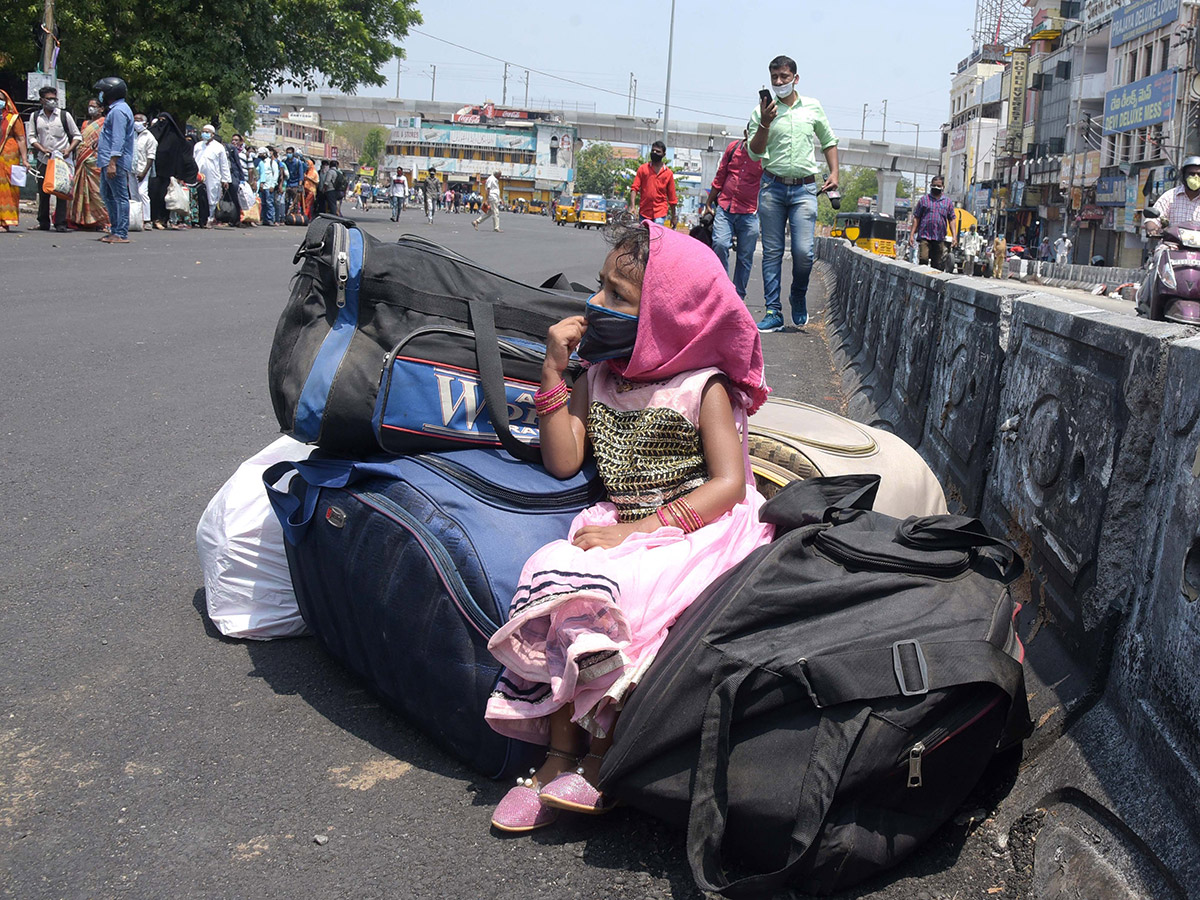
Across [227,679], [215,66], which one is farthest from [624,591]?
[215,66]

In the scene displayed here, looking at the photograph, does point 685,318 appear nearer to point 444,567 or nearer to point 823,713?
point 444,567

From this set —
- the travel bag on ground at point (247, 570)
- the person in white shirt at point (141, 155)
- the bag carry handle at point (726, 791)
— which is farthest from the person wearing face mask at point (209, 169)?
the bag carry handle at point (726, 791)

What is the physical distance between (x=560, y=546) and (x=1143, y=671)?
47.0 inches

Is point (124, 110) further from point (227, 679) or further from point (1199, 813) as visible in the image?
point (1199, 813)

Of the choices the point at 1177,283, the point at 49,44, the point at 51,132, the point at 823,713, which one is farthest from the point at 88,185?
the point at 823,713

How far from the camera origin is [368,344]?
9.39 ft

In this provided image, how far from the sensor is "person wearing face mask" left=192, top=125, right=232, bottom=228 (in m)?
23.4

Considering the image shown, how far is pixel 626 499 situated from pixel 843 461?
0.78 metres

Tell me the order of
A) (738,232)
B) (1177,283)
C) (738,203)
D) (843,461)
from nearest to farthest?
(843,461)
(1177,283)
(738,203)
(738,232)

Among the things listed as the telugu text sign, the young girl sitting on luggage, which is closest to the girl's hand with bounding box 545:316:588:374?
the young girl sitting on luggage

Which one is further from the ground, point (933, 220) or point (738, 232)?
point (933, 220)

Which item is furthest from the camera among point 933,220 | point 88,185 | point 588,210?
point 588,210

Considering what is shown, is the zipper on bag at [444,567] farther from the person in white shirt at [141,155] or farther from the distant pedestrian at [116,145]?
the person in white shirt at [141,155]

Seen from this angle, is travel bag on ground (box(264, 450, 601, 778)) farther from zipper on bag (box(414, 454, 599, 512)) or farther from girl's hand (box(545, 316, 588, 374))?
girl's hand (box(545, 316, 588, 374))
